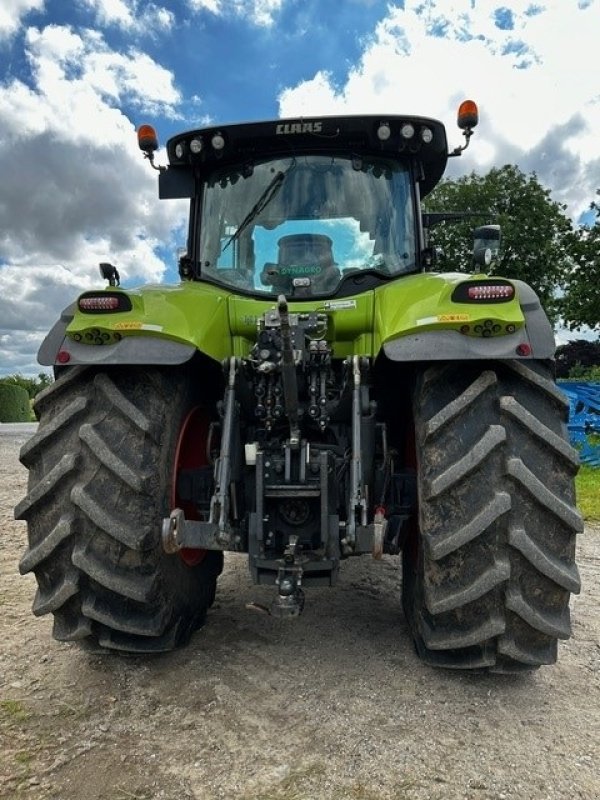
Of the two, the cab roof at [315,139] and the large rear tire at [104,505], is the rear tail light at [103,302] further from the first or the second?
the cab roof at [315,139]

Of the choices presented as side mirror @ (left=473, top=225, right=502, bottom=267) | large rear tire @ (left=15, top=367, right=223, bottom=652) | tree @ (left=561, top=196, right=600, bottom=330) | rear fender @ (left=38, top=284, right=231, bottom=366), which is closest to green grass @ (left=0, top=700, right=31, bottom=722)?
large rear tire @ (left=15, top=367, right=223, bottom=652)

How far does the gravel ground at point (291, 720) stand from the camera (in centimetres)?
225

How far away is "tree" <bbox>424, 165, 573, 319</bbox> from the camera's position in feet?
91.2

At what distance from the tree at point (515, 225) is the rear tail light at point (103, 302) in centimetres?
2498

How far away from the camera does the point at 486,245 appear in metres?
3.15

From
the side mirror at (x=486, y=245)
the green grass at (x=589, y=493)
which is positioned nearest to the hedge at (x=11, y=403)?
the green grass at (x=589, y=493)

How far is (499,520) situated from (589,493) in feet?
22.3

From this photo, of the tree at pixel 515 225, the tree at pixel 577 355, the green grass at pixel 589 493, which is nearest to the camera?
the green grass at pixel 589 493

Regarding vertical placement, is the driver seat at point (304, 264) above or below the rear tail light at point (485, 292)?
above

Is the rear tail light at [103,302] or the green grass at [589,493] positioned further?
the green grass at [589,493]

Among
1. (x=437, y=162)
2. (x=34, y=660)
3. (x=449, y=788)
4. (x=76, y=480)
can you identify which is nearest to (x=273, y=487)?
(x=76, y=480)

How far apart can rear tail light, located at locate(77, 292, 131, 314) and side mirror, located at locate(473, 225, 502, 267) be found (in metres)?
1.64

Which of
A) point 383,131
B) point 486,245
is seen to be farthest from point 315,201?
point 486,245

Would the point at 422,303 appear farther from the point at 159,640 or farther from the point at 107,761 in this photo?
the point at 107,761
